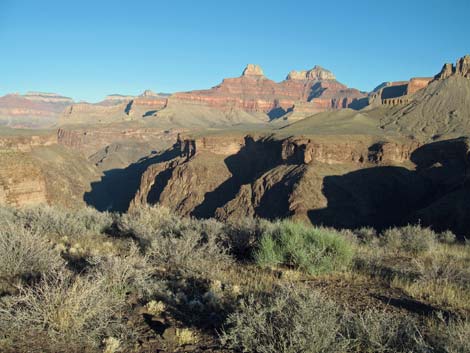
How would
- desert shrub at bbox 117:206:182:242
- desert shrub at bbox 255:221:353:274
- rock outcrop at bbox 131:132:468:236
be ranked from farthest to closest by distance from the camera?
rock outcrop at bbox 131:132:468:236, desert shrub at bbox 117:206:182:242, desert shrub at bbox 255:221:353:274

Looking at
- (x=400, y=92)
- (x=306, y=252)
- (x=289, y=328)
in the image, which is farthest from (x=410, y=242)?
(x=400, y=92)

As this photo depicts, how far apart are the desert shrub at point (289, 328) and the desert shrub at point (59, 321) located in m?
1.33

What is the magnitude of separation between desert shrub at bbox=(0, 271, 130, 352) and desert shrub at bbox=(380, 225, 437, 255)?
801 centimetres

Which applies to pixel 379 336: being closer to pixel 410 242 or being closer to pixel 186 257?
pixel 186 257

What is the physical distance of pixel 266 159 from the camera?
62.3 metres

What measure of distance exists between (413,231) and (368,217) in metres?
30.1

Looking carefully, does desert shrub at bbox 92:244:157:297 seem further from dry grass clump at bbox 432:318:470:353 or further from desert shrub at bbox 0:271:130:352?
dry grass clump at bbox 432:318:470:353

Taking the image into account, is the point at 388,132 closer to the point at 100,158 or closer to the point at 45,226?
the point at 45,226

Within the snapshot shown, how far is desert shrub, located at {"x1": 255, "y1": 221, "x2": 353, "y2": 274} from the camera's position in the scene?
6463mm

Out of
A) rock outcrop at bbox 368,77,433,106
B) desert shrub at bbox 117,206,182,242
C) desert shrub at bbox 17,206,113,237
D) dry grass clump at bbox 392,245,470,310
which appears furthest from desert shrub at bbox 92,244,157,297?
rock outcrop at bbox 368,77,433,106

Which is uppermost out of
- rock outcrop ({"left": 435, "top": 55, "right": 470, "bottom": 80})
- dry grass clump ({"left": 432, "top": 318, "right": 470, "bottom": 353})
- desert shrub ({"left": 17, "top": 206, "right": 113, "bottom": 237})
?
rock outcrop ({"left": 435, "top": 55, "right": 470, "bottom": 80})

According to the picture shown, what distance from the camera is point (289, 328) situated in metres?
3.57

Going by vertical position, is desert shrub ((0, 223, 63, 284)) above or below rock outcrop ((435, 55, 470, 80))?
below

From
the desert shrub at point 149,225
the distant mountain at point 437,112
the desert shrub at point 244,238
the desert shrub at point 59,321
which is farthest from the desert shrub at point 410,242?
the distant mountain at point 437,112
